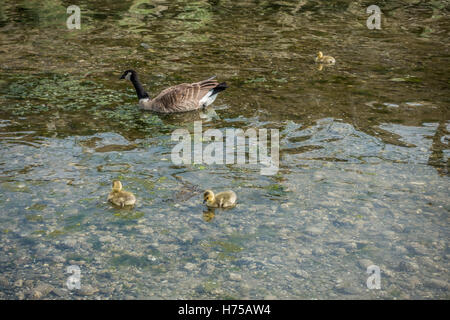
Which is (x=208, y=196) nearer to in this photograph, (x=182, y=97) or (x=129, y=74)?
(x=182, y=97)

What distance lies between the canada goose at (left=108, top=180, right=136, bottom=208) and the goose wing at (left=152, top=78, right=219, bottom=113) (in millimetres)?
4337

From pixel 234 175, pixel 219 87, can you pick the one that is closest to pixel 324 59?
pixel 219 87

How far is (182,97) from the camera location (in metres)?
12.2

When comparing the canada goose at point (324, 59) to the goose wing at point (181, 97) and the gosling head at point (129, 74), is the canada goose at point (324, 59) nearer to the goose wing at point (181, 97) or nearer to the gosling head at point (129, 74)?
the goose wing at point (181, 97)

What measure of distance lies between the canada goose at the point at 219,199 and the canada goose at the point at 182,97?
4.55 meters

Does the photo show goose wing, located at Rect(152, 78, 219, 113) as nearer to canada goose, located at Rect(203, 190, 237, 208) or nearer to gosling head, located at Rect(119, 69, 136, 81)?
gosling head, located at Rect(119, 69, 136, 81)

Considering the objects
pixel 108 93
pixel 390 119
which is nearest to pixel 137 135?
pixel 108 93

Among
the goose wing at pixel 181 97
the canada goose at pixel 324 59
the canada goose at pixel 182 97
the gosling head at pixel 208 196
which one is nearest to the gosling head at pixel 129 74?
the canada goose at pixel 182 97

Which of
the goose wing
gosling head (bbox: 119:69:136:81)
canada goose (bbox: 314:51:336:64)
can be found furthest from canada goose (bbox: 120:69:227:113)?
canada goose (bbox: 314:51:336:64)

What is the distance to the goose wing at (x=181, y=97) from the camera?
39.9 ft

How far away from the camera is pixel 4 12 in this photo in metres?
22.4

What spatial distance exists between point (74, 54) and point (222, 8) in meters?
8.63

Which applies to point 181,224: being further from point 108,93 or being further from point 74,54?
point 74,54

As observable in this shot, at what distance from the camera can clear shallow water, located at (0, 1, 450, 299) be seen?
676 centimetres
